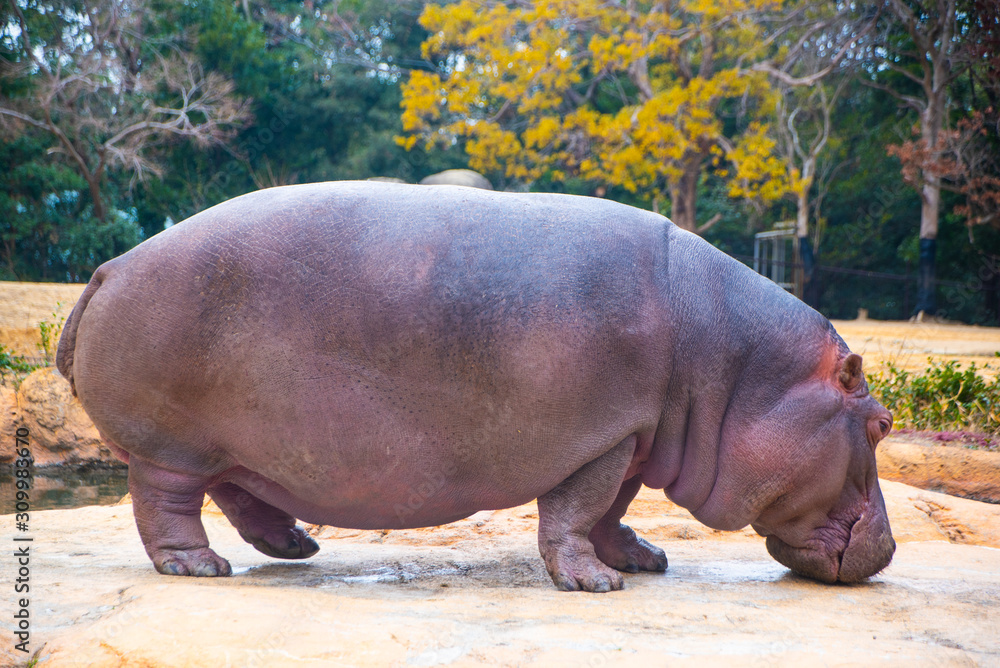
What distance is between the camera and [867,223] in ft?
80.0

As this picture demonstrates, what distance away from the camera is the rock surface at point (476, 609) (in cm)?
224

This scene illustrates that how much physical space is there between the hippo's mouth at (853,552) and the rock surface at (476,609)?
0.25ft

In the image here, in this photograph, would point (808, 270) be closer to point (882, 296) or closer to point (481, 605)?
point (882, 296)

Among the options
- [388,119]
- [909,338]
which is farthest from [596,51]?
[388,119]

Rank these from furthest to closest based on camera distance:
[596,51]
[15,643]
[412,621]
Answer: [596,51]
[412,621]
[15,643]

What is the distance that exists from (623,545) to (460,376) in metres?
1.26

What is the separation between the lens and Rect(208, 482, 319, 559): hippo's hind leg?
3588mm

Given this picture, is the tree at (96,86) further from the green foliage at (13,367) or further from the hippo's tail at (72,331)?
the hippo's tail at (72,331)

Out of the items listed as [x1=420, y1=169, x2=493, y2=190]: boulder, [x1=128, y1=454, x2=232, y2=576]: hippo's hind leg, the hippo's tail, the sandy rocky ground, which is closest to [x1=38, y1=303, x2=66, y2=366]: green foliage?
the sandy rocky ground

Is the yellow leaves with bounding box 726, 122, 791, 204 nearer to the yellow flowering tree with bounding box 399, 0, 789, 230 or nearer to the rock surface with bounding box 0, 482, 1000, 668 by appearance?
the yellow flowering tree with bounding box 399, 0, 789, 230

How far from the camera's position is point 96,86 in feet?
60.6

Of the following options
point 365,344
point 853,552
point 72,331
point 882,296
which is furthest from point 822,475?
point 882,296

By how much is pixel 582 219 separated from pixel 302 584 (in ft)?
5.94

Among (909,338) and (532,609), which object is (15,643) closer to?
(532,609)
